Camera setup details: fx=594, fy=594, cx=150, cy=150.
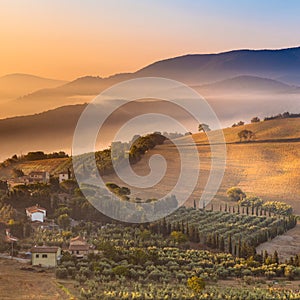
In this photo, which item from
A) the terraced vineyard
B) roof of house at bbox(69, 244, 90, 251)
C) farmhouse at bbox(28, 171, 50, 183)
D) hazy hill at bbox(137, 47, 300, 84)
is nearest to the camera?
roof of house at bbox(69, 244, 90, 251)

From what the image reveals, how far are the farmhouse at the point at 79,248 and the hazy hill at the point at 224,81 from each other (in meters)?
54.6

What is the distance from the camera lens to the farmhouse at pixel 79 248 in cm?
2477

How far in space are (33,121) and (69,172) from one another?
1514 inches

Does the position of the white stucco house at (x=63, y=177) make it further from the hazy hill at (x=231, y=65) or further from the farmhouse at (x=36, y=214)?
the hazy hill at (x=231, y=65)

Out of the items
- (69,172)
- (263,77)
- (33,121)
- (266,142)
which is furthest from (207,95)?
(69,172)

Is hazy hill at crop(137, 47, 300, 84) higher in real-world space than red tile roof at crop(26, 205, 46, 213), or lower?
higher

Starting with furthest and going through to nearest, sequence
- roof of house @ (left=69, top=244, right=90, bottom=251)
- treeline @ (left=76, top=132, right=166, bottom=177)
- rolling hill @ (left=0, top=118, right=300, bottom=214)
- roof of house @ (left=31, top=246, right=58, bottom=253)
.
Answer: treeline @ (left=76, top=132, right=166, bottom=177)
rolling hill @ (left=0, top=118, right=300, bottom=214)
roof of house @ (left=69, top=244, right=90, bottom=251)
roof of house @ (left=31, top=246, right=58, bottom=253)

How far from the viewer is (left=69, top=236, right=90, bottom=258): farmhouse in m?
24.8

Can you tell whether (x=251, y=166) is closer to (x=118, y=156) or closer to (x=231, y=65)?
(x=118, y=156)

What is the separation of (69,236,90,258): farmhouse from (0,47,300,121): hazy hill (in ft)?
179

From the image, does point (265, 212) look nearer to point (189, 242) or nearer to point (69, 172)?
point (189, 242)

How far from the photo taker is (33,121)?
256 ft

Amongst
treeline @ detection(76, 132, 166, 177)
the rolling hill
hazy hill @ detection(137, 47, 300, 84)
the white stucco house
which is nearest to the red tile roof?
the white stucco house

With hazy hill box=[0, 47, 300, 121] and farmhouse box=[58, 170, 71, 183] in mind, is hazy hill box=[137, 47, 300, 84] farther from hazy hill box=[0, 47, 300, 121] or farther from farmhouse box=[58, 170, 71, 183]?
farmhouse box=[58, 170, 71, 183]
